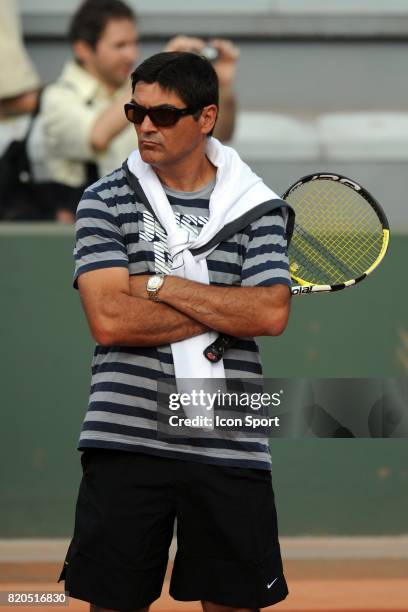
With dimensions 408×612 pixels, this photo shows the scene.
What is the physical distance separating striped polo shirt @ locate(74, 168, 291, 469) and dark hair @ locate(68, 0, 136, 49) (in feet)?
9.14

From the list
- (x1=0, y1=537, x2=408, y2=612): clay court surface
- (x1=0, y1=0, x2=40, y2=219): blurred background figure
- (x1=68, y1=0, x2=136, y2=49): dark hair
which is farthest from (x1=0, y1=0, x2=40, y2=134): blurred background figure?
(x1=0, y1=537, x2=408, y2=612): clay court surface

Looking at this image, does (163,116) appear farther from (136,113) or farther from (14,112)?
(14,112)

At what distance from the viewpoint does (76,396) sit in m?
6.00

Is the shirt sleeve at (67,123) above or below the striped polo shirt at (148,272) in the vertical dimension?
above

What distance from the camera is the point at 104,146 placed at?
6004 mm

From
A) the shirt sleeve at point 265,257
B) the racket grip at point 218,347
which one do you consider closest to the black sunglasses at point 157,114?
the shirt sleeve at point 265,257

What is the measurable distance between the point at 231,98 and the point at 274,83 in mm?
2136

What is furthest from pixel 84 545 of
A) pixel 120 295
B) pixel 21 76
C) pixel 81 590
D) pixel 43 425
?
pixel 21 76

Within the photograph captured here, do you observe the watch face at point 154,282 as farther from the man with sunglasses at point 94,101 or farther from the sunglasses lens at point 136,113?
the man with sunglasses at point 94,101

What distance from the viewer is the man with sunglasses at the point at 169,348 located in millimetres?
3469

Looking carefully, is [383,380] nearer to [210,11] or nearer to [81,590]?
[81,590]

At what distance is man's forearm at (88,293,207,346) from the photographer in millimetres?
3445

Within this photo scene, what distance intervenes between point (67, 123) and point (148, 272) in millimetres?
2704

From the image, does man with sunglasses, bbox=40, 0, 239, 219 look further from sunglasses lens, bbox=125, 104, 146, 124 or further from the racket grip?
the racket grip
